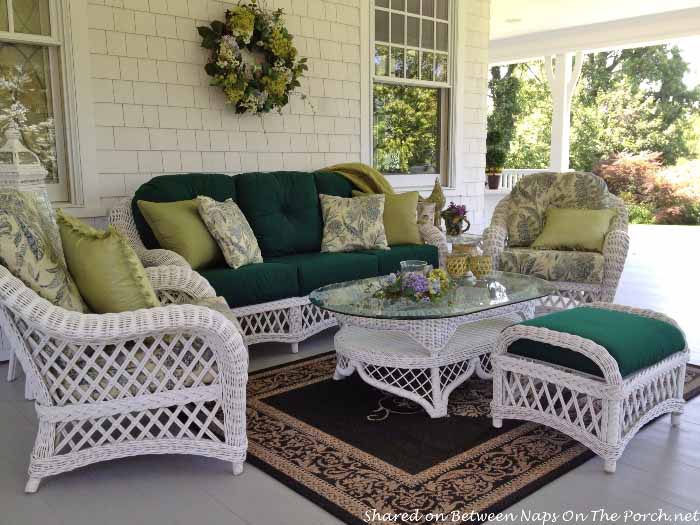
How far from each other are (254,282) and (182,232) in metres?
0.51

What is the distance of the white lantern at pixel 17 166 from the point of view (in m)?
3.49

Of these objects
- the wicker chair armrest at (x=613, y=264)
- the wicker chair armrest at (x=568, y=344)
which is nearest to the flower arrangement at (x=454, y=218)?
the wicker chair armrest at (x=613, y=264)

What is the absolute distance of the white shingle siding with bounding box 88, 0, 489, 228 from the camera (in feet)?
13.7

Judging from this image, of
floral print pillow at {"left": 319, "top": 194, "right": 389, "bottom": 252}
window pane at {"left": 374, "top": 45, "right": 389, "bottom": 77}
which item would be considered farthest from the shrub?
floral print pillow at {"left": 319, "top": 194, "right": 389, "bottom": 252}

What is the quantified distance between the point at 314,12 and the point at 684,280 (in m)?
4.25

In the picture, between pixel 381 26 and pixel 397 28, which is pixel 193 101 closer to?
pixel 381 26

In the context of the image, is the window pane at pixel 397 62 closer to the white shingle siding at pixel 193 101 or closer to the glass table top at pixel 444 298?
the white shingle siding at pixel 193 101

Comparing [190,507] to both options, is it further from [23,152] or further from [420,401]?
[23,152]

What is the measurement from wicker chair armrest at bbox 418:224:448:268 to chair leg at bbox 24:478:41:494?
313 cm

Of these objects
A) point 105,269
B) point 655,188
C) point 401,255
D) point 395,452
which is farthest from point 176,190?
point 655,188

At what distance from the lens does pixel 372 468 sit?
2.40 metres

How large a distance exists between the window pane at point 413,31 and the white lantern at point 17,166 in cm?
364

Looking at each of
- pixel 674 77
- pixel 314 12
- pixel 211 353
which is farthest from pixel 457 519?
pixel 674 77

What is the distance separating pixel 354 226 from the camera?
14.7ft
